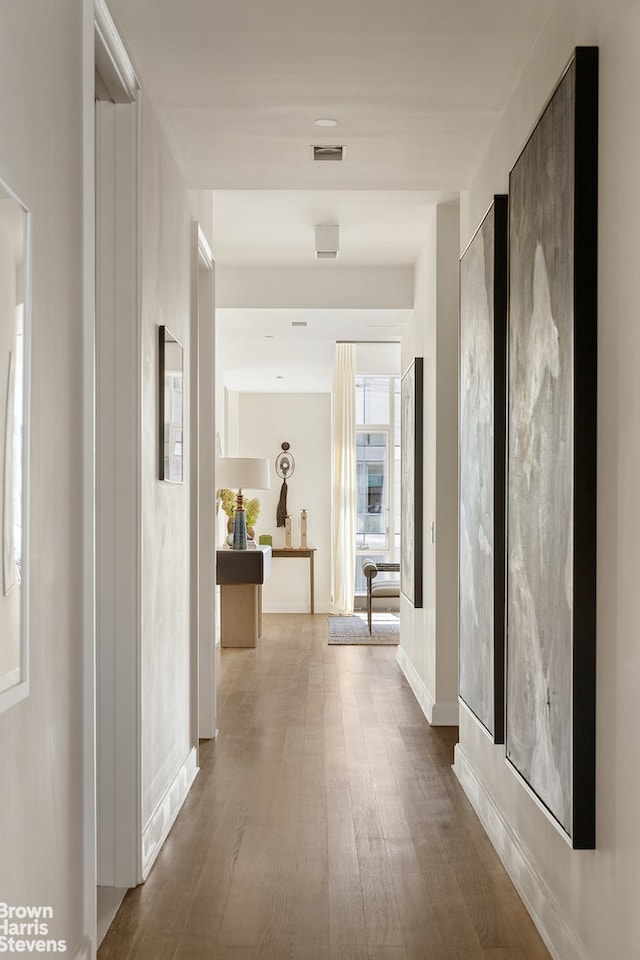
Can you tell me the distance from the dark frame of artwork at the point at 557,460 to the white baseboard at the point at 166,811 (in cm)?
123

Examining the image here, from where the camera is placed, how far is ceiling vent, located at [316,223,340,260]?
218 inches

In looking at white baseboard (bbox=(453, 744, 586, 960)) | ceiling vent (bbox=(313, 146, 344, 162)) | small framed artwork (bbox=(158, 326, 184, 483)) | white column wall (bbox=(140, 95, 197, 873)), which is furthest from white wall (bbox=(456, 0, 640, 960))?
small framed artwork (bbox=(158, 326, 184, 483))

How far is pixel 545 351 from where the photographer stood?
252 centimetres

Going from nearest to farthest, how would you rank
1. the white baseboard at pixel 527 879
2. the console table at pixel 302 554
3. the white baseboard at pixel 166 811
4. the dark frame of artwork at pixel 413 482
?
the white baseboard at pixel 527 879 < the white baseboard at pixel 166 811 < the dark frame of artwork at pixel 413 482 < the console table at pixel 302 554

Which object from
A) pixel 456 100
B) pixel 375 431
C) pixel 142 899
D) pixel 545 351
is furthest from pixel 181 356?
pixel 375 431

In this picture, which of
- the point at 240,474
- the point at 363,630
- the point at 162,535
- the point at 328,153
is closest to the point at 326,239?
the point at 328,153

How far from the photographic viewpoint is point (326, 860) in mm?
3215

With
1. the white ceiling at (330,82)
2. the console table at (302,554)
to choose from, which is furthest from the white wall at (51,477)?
the console table at (302,554)

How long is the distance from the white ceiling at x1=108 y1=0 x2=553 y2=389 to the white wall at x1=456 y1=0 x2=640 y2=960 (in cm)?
39

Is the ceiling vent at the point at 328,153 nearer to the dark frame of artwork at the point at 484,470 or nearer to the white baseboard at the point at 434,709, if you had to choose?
the dark frame of artwork at the point at 484,470

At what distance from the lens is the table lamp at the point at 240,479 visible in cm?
813

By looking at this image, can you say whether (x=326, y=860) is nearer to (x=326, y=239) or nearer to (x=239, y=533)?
(x=326, y=239)

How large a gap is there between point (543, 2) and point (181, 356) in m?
1.95

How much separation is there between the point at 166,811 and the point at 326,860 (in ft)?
2.15
